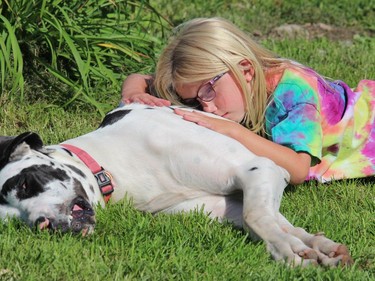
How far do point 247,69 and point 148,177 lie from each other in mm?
893

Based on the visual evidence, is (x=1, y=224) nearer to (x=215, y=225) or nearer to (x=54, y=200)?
(x=54, y=200)

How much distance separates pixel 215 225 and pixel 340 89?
4.78 ft

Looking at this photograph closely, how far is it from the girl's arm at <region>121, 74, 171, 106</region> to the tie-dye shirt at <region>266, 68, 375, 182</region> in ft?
1.97

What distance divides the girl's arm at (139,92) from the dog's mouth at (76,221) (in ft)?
3.01

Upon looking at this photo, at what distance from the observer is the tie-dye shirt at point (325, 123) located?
4.66 m

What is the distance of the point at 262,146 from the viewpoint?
452cm

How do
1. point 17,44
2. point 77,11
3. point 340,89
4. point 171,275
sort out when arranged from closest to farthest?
1. point 171,275
2. point 340,89
3. point 17,44
4. point 77,11

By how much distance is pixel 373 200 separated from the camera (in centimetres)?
466

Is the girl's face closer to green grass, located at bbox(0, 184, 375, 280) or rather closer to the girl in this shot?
the girl

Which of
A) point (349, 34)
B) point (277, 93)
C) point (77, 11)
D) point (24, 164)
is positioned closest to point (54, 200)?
point (24, 164)

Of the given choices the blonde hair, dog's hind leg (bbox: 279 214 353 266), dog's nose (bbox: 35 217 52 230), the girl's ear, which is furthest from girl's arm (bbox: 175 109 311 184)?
dog's nose (bbox: 35 217 52 230)

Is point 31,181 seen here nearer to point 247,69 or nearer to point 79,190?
point 79,190

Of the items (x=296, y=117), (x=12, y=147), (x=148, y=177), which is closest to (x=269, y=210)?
(x=148, y=177)

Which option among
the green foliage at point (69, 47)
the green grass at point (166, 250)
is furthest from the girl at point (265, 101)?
the green foliage at point (69, 47)
